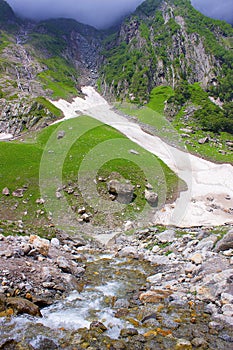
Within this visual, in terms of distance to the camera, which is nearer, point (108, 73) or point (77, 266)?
point (77, 266)

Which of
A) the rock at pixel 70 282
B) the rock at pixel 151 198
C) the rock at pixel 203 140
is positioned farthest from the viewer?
the rock at pixel 203 140

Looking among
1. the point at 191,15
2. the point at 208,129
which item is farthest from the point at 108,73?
the point at 208,129

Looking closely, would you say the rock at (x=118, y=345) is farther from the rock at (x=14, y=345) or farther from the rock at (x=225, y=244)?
the rock at (x=225, y=244)

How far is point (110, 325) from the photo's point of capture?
11.3 m

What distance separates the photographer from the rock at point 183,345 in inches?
382

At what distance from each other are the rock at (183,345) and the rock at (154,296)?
3.22 m

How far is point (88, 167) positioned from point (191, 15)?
611 ft

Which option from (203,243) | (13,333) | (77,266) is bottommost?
(77,266)

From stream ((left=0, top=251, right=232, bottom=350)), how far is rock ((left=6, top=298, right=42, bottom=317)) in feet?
0.93

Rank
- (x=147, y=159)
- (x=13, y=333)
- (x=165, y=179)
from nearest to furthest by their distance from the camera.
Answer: (x=13, y=333), (x=165, y=179), (x=147, y=159)

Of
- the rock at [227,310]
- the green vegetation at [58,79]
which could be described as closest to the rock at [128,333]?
the rock at [227,310]

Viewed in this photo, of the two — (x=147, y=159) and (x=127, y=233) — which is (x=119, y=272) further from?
(x=147, y=159)

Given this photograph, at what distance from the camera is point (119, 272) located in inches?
730

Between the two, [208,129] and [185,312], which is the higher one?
[185,312]
